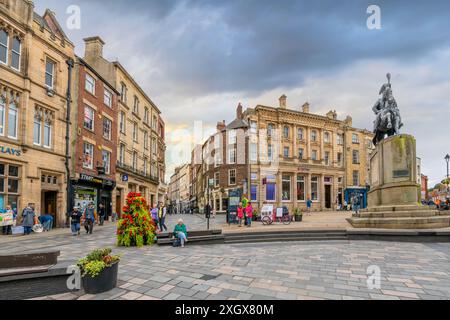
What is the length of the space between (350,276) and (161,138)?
41.4 metres

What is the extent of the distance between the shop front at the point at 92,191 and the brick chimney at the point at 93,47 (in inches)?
547

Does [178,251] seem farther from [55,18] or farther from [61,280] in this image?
[55,18]

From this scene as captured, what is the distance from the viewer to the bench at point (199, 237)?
36.8 ft

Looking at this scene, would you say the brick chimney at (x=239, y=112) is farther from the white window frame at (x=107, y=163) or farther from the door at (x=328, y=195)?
the white window frame at (x=107, y=163)

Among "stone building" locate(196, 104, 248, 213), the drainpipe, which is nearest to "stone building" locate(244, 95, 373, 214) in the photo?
"stone building" locate(196, 104, 248, 213)

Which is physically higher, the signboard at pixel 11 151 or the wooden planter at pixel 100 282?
the signboard at pixel 11 151

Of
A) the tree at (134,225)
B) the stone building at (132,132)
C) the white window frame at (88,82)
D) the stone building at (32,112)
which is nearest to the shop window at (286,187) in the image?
the stone building at (132,132)

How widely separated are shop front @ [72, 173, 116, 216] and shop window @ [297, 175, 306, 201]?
2672cm

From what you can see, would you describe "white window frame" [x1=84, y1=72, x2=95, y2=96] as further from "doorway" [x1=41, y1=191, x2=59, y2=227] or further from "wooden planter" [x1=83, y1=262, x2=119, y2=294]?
"wooden planter" [x1=83, y1=262, x2=119, y2=294]

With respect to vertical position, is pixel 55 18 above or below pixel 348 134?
above

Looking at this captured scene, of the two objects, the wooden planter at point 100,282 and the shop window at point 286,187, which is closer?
the wooden planter at point 100,282

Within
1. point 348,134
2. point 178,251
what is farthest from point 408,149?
point 348,134
